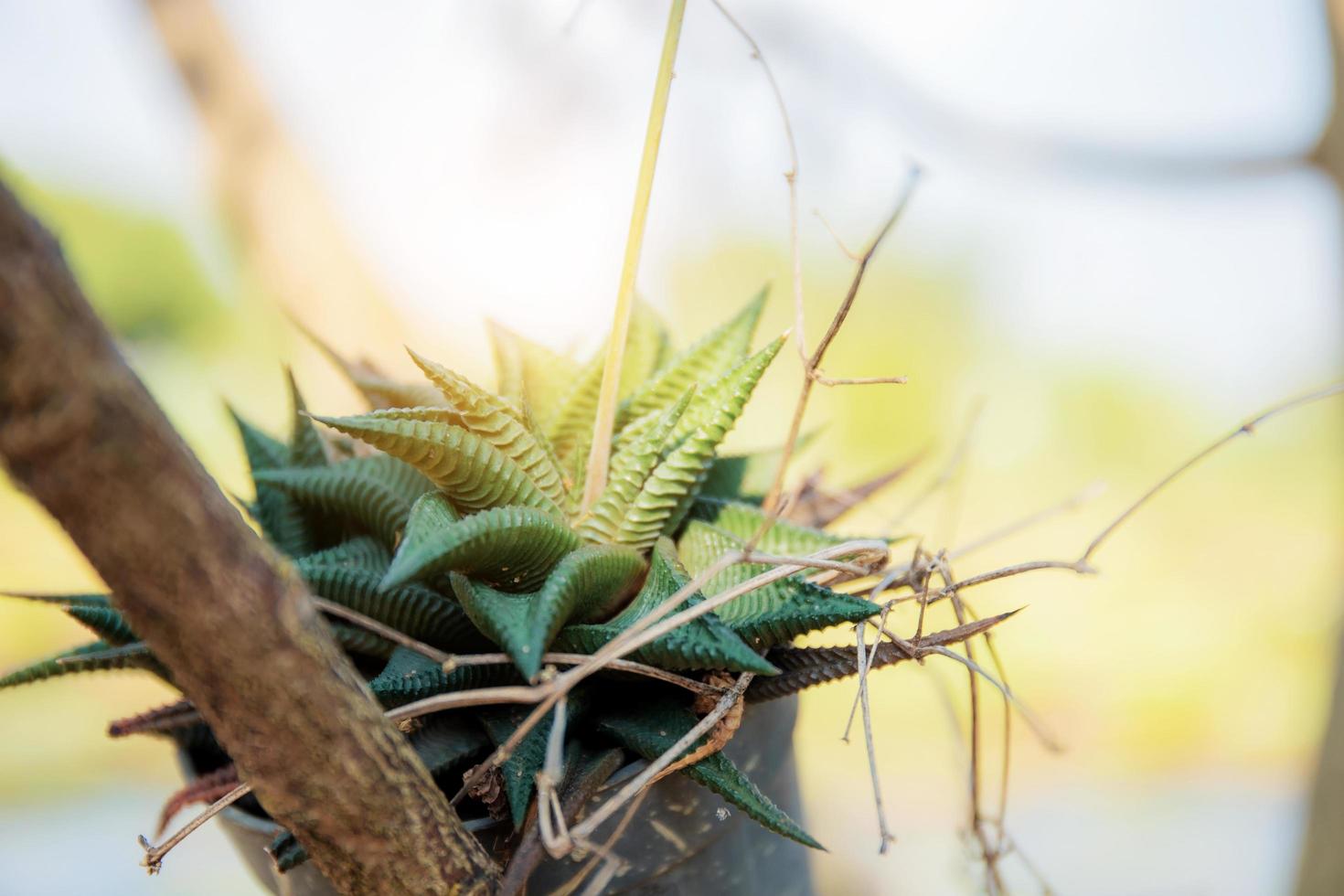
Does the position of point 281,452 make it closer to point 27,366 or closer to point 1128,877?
point 27,366

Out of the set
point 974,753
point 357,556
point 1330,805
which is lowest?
point 1330,805

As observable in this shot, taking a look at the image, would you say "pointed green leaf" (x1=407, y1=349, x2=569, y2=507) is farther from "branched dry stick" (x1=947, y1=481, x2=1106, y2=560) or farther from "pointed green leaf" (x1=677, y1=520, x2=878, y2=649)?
"branched dry stick" (x1=947, y1=481, x2=1106, y2=560)

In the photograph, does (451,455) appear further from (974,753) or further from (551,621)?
(974,753)

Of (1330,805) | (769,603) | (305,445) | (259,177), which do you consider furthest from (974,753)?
(259,177)

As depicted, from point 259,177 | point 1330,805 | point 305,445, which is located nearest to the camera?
point 305,445

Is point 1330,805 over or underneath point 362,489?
underneath

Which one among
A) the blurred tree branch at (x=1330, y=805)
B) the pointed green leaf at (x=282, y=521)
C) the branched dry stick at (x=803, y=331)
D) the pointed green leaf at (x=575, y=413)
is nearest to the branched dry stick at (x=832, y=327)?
the branched dry stick at (x=803, y=331)
